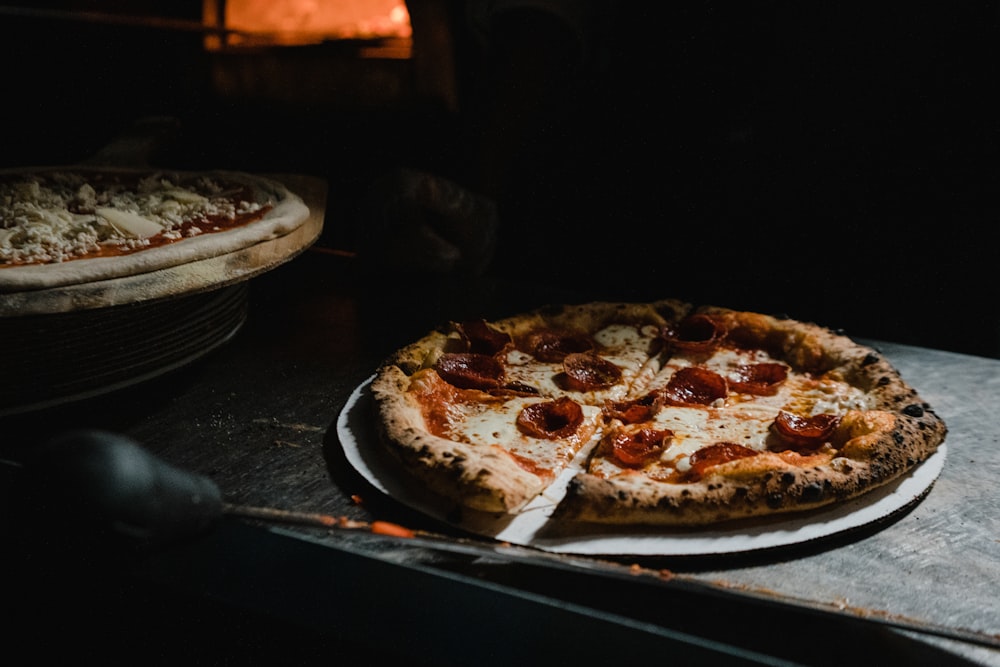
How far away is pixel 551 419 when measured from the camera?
1870 mm

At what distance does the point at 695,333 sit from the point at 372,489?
1116 mm

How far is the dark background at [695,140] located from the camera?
3061 mm

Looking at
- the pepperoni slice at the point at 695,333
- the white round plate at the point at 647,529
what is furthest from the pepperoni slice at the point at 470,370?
→ the pepperoni slice at the point at 695,333

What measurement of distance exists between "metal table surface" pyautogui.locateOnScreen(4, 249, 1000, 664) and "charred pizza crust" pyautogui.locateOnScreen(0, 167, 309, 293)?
35cm

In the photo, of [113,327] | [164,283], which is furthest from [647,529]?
[113,327]

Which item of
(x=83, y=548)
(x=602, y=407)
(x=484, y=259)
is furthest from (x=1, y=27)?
(x=602, y=407)

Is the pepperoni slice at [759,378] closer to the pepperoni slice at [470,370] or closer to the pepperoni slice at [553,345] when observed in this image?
the pepperoni slice at [553,345]

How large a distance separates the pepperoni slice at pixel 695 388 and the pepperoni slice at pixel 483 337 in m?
0.47

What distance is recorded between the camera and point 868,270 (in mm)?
3279

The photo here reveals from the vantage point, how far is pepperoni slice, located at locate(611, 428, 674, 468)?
1.70 metres

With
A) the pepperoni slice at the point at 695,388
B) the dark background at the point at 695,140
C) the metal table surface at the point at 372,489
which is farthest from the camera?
the dark background at the point at 695,140

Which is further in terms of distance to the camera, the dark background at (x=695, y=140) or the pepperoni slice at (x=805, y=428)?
the dark background at (x=695, y=140)

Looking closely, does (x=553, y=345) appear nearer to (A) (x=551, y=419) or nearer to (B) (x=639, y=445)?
(A) (x=551, y=419)

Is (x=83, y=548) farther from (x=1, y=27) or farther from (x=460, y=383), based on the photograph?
(x=1, y=27)
